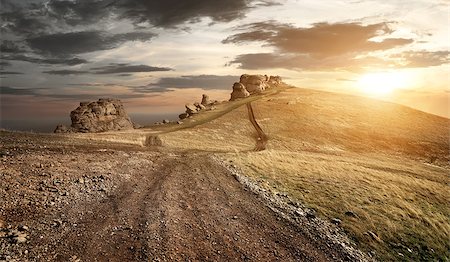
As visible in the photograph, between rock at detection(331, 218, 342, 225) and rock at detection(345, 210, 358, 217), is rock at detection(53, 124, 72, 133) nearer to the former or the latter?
rock at detection(345, 210, 358, 217)

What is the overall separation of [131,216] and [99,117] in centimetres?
8544

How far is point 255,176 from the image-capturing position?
111ft

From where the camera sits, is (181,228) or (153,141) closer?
(181,228)

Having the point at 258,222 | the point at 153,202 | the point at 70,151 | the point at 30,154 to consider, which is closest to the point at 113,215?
the point at 153,202

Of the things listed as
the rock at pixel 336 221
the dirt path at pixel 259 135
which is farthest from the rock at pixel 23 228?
the dirt path at pixel 259 135

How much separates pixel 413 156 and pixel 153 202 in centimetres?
6460

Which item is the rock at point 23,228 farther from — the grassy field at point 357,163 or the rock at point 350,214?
the rock at point 350,214

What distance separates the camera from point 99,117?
326 feet

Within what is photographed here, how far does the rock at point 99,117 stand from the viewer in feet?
308

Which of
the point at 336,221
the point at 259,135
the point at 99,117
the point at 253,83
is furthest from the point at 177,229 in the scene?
the point at 253,83

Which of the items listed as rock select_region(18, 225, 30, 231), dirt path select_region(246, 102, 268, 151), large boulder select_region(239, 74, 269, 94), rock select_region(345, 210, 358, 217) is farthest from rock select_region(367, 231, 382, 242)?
large boulder select_region(239, 74, 269, 94)

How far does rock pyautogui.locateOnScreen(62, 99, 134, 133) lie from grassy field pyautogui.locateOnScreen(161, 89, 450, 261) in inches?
1366

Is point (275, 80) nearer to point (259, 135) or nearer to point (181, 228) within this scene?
point (259, 135)

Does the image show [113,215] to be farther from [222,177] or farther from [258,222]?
[222,177]
